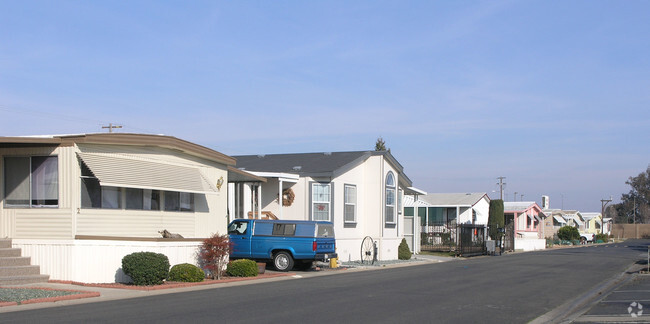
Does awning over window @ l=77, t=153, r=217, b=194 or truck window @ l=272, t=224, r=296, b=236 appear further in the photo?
truck window @ l=272, t=224, r=296, b=236

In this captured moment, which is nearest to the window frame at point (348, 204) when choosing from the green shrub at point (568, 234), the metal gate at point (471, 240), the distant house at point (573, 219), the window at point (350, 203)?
the window at point (350, 203)

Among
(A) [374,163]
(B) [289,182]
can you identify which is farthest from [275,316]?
(A) [374,163]

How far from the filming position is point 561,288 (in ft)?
61.2

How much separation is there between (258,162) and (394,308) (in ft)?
65.5

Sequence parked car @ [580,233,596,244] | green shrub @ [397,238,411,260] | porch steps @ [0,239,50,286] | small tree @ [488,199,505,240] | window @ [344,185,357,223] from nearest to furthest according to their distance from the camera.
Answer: porch steps @ [0,239,50,286] → window @ [344,185,357,223] → green shrub @ [397,238,411,260] → small tree @ [488,199,505,240] → parked car @ [580,233,596,244]

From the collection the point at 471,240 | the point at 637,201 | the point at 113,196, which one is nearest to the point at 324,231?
the point at 113,196

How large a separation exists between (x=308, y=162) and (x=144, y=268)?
14730 millimetres

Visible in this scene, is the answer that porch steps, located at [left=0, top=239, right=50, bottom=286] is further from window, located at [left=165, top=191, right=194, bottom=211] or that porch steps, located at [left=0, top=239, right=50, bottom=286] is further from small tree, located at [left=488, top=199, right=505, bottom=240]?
small tree, located at [left=488, top=199, right=505, bottom=240]

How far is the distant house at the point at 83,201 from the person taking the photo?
55.9 ft

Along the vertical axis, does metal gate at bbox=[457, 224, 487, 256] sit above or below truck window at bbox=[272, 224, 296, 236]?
below

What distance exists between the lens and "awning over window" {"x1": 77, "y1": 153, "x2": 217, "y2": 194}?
57.0ft

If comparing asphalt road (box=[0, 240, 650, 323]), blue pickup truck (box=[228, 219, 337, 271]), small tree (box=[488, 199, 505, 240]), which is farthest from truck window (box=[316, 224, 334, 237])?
small tree (box=[488, 199, 505, 240])

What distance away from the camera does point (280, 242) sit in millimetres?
22969

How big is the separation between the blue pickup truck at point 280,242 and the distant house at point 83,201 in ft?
13.5
